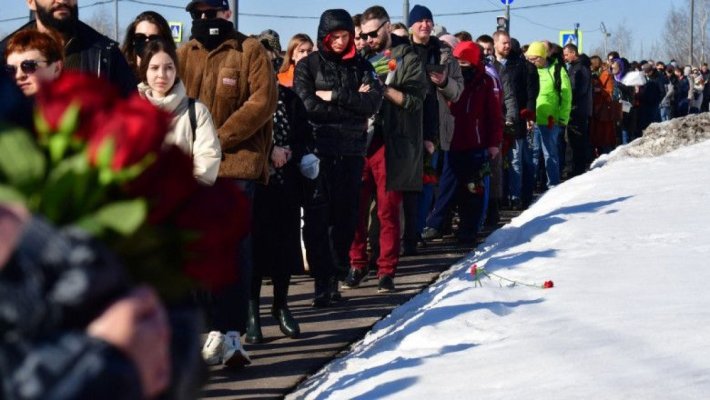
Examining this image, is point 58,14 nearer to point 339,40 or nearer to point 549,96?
point 339,40

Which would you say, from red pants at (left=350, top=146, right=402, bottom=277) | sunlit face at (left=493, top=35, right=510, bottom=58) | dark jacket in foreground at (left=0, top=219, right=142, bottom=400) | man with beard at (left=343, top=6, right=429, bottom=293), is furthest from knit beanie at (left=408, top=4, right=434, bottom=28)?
dark jacket in foreground at (left=0, top=219, right=142, bottom=400)

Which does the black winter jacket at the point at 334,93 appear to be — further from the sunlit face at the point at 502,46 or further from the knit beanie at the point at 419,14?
the sunlit face at the point at 502,46

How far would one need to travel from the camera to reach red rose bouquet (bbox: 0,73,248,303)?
1475mm

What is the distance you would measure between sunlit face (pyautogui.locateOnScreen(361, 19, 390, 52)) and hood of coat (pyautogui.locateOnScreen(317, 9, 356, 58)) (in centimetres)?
118

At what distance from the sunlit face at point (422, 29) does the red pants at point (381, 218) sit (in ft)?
4.96

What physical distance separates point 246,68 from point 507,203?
994 cm

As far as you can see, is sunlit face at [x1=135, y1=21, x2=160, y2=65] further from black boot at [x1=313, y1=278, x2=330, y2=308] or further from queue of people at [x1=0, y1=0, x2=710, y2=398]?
black boot at [x1=313, y1=278, x2=330, y2=308]

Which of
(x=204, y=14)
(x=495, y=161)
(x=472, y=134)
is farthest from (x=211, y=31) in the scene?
(x=495, y=161)

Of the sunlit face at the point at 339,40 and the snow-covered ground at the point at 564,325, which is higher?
the sunlit face at the point at 339,40

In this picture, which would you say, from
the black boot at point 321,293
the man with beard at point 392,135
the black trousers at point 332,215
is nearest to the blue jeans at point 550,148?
the man with beard at point 392,135

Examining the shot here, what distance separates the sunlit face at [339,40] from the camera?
874cm

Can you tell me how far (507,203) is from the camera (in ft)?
54.3

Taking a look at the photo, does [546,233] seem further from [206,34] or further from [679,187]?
[206,34]

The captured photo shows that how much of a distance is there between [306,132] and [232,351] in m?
1.86
